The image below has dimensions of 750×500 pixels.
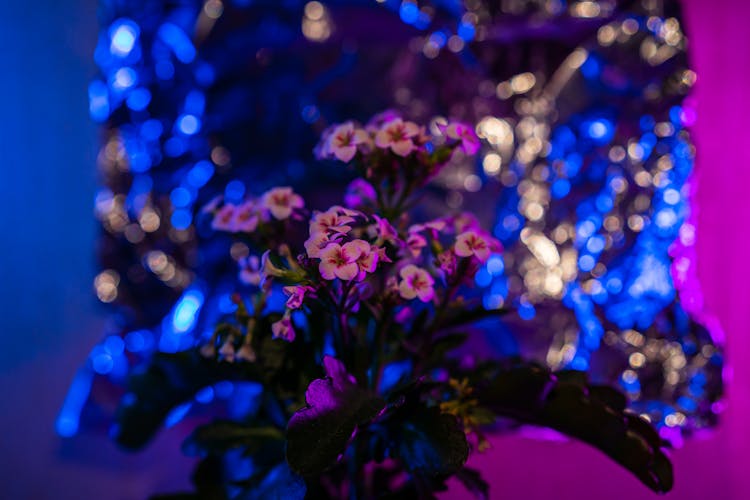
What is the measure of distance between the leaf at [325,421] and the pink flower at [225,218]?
0.23m

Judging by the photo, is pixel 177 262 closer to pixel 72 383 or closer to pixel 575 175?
pixel 72 383

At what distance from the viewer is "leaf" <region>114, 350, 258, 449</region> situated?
2.98 ft

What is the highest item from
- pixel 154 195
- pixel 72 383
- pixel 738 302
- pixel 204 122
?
pixel 204 122

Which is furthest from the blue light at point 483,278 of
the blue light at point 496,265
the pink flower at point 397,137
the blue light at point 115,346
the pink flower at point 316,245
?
the blue light at point 115,346

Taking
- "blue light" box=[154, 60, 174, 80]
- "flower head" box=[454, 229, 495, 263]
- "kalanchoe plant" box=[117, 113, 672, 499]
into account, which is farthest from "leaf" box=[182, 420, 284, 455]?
"blue light" box=[154, 60, 174, 80]

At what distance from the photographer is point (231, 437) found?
891 millimetres

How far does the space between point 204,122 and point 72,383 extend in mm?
560

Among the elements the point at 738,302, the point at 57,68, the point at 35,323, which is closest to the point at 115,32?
the point at 57,68

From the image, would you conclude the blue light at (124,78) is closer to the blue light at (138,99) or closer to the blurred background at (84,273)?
the blue light at (138,99)

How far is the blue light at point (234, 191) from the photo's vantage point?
120cm

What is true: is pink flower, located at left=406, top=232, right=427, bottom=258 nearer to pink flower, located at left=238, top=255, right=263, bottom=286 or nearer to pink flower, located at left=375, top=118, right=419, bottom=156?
pink flower, located at left=375, top=118, right=419, bottom=156

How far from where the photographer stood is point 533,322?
1150 mm

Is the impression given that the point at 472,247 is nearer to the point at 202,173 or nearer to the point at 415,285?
the point at 415,285

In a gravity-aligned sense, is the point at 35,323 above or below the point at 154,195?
below
